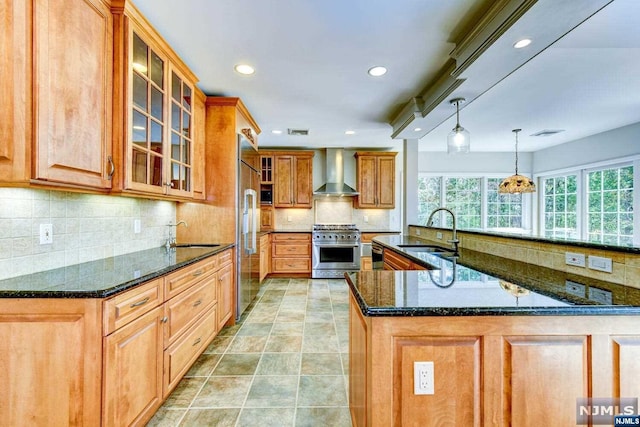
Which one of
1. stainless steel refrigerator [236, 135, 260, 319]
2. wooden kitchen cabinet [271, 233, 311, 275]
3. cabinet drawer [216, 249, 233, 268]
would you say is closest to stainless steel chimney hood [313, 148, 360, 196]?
wooden kitchen cabinet [271, 233, 311, 275]

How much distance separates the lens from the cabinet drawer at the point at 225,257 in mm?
2791

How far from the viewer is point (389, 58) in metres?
2.39

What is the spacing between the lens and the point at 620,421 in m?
1.04

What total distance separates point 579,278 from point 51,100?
2697 millimetres

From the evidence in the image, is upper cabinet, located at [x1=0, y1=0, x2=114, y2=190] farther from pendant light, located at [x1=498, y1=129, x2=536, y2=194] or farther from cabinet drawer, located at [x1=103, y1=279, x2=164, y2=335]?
pendant light, located at [x1=498, y1=129, x2=536, y2=194]

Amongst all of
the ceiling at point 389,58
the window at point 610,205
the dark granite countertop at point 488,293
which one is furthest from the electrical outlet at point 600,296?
the window at point 610,205

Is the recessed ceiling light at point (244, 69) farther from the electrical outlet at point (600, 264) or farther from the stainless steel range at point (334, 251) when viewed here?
the stainless steel range at point (334, 251)

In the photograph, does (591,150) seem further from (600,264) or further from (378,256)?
(600,264)

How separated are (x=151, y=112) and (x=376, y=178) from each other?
431cm

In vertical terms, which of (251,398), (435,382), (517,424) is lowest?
(251,398)

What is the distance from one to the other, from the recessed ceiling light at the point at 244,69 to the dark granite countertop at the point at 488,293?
6.80 feet

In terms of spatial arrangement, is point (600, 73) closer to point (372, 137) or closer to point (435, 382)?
point (372, 137)

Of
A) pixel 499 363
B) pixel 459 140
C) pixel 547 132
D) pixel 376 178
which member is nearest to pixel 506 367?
pixel 499 363

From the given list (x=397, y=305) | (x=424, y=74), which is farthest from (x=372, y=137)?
(x=397, y=305)
